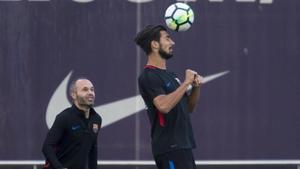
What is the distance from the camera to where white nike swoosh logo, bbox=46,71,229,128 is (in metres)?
8.77

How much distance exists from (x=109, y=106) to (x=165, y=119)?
262 centimetres

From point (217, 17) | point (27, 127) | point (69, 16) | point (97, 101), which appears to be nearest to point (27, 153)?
point (27, 127)

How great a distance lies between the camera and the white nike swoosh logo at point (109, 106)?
8.77m

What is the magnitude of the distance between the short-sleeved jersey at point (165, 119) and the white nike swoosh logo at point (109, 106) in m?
2.48

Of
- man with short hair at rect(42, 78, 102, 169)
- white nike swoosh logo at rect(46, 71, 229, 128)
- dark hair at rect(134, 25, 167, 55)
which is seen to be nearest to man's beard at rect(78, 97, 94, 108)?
man with short hair at rect(42, 78, 102, 169)

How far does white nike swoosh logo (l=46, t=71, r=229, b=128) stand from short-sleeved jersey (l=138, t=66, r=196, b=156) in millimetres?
2476

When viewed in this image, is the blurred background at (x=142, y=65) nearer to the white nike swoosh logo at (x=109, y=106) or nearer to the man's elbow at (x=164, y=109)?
the white nike swoosh logo at (x=109, y=106)

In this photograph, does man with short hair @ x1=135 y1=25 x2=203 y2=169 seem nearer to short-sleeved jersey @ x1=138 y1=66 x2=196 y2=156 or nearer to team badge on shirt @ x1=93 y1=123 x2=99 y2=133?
short-sleeved jersey @ x1=138 y1=66 x2=196 y2=156

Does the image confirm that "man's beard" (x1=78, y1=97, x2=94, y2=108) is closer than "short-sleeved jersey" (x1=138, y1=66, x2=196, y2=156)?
No

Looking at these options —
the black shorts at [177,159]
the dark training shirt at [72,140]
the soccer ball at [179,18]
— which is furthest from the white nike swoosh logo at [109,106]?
the black shorts at [177,159]

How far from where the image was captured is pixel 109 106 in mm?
8789

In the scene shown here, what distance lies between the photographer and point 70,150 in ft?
24.0

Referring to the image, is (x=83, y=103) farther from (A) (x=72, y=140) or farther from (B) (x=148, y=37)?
(B) (x=148, y=37)

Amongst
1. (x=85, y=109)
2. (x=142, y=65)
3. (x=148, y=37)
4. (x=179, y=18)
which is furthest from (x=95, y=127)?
(x=142, y=65)
